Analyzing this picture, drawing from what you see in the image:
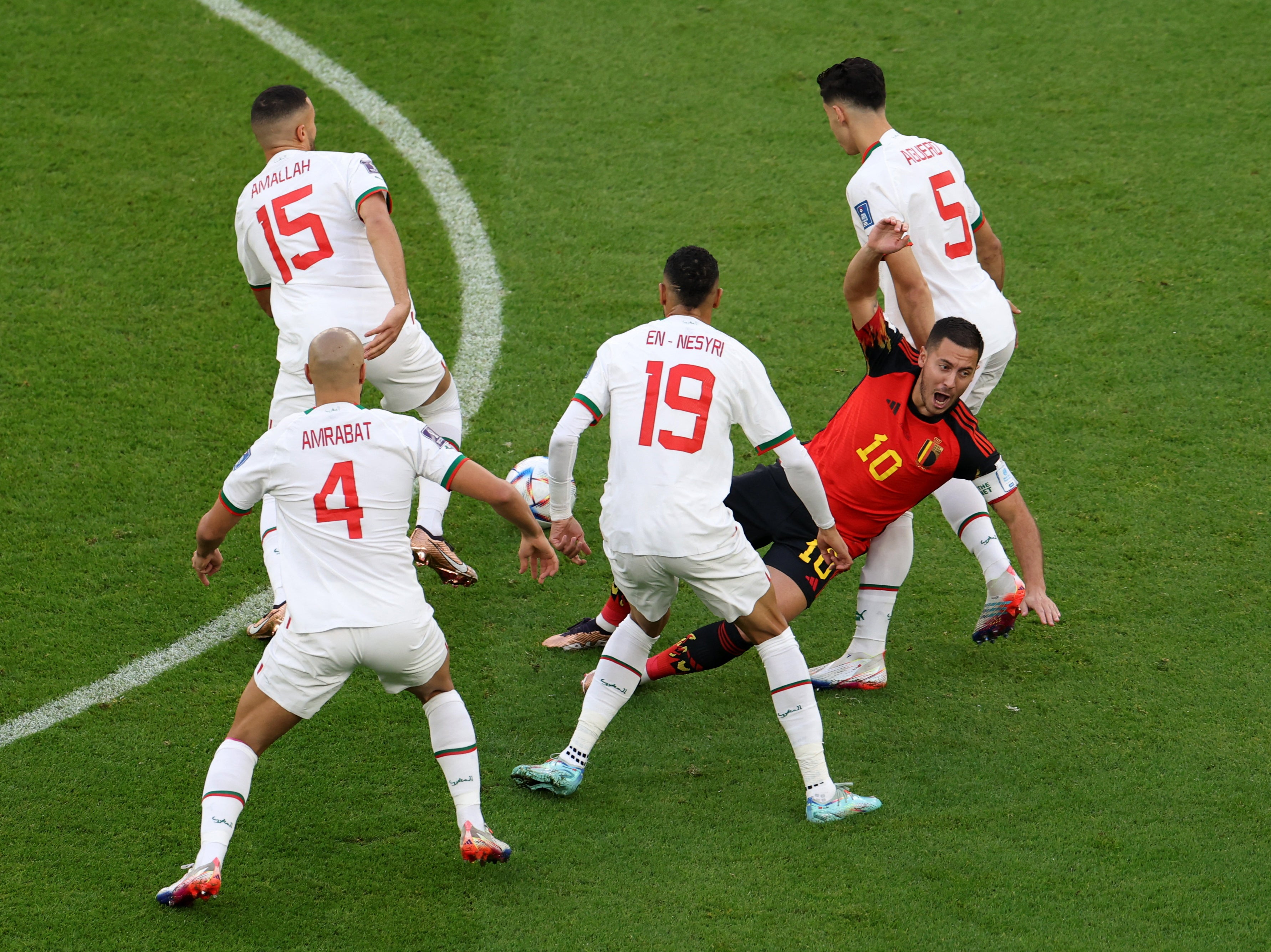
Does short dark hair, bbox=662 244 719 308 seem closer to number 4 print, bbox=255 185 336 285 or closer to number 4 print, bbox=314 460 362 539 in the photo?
number 4 print, bbox=314 460 362 539

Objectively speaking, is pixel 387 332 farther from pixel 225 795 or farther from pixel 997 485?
pixel 997 485

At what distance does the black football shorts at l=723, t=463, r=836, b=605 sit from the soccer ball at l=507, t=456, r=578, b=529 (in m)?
1.12

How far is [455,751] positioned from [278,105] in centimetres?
295

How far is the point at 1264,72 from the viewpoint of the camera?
974cm

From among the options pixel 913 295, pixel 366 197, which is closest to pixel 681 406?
pixel 913 295

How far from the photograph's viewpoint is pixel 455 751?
4254 mm

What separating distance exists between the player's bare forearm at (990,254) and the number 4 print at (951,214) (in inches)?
8.1

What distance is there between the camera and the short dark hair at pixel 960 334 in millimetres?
4848

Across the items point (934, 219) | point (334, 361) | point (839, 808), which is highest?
point (934, 219)

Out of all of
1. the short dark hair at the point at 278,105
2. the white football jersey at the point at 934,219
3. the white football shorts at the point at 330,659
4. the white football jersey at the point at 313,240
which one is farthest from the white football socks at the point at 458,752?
the short dark hair at the point at 278,105

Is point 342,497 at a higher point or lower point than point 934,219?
lower

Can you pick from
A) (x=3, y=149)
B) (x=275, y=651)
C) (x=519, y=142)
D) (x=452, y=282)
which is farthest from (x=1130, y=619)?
(x=3, y=149)

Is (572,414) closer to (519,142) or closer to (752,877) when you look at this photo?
(752,877)

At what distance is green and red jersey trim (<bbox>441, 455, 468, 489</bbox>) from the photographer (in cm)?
405
